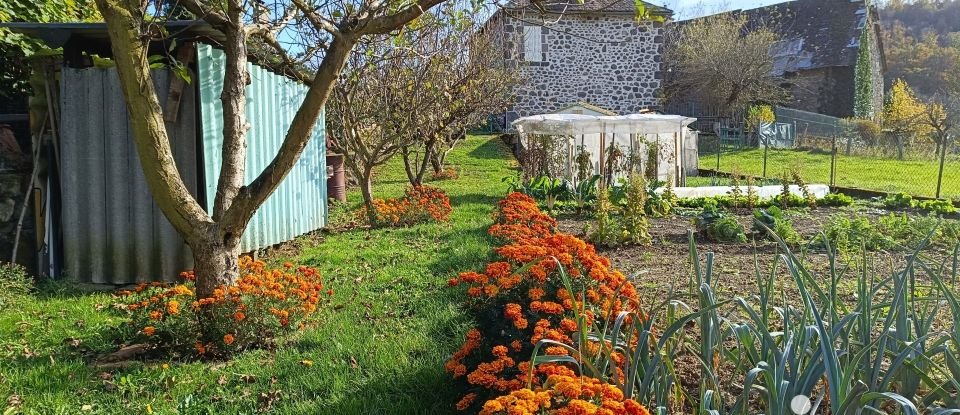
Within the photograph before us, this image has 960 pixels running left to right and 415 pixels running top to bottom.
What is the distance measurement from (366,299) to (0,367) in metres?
2.26

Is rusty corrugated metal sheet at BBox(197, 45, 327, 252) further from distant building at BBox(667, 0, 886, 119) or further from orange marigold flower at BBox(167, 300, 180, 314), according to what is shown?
distant building at BBox(667, 0, 886, 119)

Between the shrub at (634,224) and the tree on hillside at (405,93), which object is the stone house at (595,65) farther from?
the shrub at (634,224)

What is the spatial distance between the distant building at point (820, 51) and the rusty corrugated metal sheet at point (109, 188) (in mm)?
25617

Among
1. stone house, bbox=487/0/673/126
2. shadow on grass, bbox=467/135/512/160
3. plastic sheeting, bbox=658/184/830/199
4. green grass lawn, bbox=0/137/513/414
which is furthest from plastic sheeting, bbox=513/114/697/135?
stone house, bbox=487/0/673/126

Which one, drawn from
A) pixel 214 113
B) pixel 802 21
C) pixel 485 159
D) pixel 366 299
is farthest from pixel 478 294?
pixel 802 21

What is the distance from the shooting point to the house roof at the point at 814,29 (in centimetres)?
2791

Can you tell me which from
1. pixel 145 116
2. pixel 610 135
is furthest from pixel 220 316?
pixel 610 135

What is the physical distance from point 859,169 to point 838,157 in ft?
11.2

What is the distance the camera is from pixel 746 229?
8.23 meters

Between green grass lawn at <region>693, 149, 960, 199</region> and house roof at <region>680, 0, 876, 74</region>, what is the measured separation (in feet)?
27.5

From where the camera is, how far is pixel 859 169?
56.4 ft

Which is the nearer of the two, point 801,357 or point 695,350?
point 801,357

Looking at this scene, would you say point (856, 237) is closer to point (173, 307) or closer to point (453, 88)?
point (173, 307)

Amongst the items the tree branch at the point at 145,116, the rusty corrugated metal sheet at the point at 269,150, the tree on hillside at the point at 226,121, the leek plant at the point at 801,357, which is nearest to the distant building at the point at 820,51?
the rusty corrugated metal sheet at the point at 269,150
